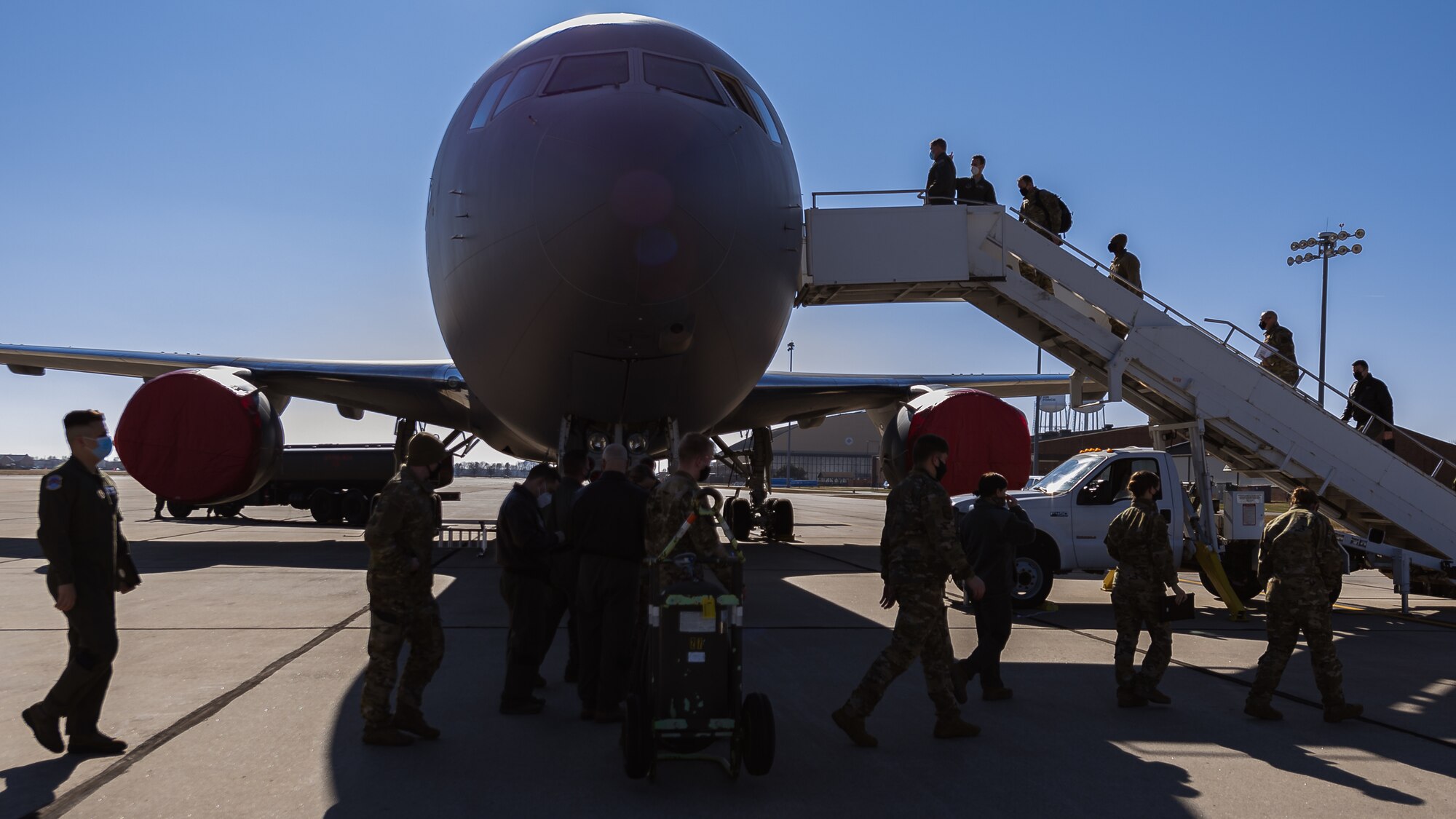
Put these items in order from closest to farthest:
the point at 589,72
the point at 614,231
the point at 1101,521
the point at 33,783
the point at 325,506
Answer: the point at 33,783 → the point at 614,231 → the point at 589,72 → the point at 1101,521 → the point at 325,506

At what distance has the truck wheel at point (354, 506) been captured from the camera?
2206 cm

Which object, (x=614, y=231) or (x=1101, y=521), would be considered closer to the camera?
(x=614, y=231)

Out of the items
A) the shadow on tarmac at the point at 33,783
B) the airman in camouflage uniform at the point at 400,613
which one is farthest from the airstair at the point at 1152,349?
the shadow on tarmac at the point at 33,783

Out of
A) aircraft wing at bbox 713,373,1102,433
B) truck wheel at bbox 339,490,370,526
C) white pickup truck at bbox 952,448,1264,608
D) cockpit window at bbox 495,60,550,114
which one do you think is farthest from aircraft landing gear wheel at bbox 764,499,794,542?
cockpit window at bbox 495,60,550,114

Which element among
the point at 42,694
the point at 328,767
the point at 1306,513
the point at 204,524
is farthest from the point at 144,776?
the point at 204,524

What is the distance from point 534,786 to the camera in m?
4.20

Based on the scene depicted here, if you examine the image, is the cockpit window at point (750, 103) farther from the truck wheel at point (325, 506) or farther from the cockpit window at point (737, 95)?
the truck wheel at point (325, 506)

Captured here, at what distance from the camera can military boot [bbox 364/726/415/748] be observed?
472 cm

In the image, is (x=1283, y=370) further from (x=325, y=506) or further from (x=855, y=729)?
(x=325, y=506)

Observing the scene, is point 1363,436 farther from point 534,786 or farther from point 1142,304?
point 534,786

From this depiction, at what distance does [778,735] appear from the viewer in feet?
16.6

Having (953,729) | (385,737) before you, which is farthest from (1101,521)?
(385,737)

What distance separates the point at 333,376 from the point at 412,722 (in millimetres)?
9873

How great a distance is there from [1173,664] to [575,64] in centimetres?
609
